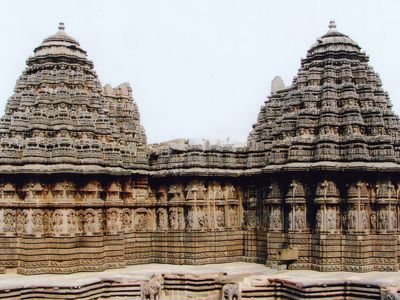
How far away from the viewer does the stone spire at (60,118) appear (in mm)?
22516

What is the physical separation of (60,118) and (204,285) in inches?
334

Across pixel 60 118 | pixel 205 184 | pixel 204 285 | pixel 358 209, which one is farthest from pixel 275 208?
pixel 60 118

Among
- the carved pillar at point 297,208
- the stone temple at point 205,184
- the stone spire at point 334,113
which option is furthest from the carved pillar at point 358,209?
the carved pillar at point 297,208

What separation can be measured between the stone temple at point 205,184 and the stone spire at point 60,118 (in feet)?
0.17

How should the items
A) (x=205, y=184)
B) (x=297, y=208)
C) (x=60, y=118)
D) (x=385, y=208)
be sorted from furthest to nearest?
(x=205, y=184) < (x=60, y=118) < (x=297, y=208) < (x=385, y=208)

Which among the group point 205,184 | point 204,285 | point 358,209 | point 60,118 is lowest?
point 204,285

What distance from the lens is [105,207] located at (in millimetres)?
23531

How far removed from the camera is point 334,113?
23156mm

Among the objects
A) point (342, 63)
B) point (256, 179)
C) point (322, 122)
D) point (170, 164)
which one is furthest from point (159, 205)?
point (342, 63)

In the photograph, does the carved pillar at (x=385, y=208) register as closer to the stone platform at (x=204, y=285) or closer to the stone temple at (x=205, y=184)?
the stone temple at (x=205, y=184)

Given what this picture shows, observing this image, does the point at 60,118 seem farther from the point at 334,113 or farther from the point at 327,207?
the point at 327,207

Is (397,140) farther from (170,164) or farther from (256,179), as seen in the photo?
(170,164)

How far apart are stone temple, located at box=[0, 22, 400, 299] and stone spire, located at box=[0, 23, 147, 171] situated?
0.17ft

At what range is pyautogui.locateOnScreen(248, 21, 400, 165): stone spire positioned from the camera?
2255 cm
